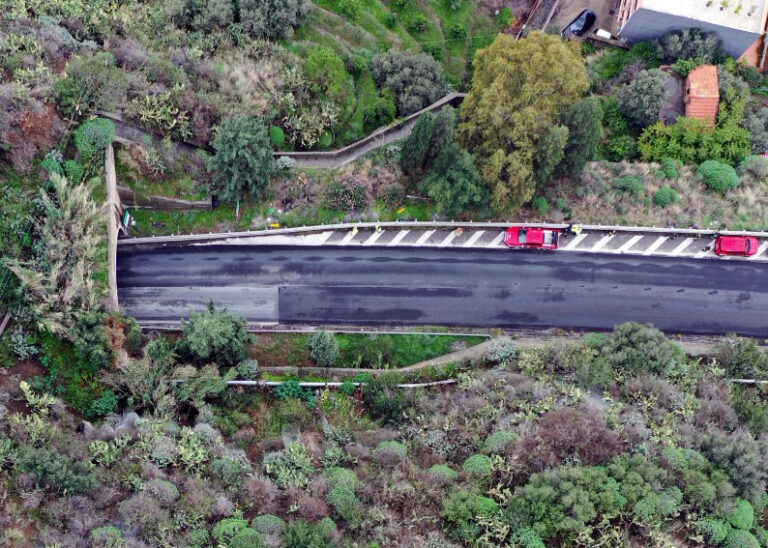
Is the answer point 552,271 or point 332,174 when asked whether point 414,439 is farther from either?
point 332,174

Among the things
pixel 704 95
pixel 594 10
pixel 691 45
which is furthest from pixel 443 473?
pixel 594 10

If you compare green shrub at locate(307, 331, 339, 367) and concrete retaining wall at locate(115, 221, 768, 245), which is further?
concrete retaining wall at locate(115, 221, 768, 245)

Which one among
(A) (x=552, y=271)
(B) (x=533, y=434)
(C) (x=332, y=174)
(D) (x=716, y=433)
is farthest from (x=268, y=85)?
(D) (x=716, y=433)

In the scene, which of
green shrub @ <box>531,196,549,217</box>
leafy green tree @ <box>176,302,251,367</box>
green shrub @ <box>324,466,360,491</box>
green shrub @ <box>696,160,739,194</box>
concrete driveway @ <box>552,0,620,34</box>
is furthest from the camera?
concrete driveway @ <box>552,0,620,34</box>

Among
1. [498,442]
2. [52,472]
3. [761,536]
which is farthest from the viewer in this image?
[498,442]

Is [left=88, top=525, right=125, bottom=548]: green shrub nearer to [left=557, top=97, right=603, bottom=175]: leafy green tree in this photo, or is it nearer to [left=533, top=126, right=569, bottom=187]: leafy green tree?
[left=533, top=126, right=569, bottom=187]: leafy green tree

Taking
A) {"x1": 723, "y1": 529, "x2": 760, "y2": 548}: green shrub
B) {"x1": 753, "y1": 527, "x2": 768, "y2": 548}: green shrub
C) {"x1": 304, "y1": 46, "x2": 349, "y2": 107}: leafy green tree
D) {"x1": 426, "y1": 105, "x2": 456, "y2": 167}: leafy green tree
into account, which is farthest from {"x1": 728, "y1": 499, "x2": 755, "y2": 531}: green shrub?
{"x1": 304, "y1": 46, "x2": 349, "y2": 107}: leafy green tree

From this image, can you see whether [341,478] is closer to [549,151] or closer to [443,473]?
[443,473]
